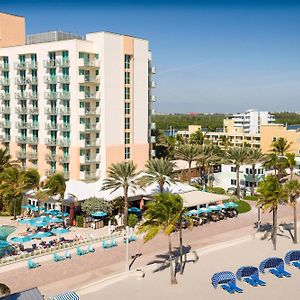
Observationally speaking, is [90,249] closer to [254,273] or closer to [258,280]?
[254,273]

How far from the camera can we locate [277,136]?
10612 centimetres

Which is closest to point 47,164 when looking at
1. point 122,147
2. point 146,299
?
point 122,147

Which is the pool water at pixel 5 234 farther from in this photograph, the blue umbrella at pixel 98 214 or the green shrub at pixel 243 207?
the green shrub at pixel 243 207

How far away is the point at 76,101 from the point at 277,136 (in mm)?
60259

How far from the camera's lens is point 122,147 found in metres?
63.2

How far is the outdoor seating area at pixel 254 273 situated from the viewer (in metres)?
33.1

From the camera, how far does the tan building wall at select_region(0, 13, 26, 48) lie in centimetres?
6925

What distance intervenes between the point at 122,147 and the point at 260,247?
1017 inches

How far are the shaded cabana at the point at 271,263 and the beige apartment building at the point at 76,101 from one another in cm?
2923

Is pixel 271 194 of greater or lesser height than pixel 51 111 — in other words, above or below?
below

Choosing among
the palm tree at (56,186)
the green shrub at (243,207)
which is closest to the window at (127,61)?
the palm tree at (56,186)

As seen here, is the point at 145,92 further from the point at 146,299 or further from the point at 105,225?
the point at 146,299

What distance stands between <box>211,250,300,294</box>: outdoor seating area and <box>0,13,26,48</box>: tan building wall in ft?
167

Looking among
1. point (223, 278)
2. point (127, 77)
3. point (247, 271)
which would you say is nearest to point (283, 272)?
point (247, 271)
